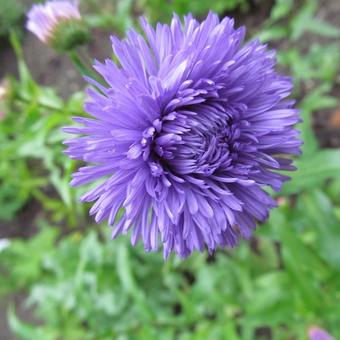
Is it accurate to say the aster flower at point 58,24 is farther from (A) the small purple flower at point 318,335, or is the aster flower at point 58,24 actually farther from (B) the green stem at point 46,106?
(A) the small purple flower at point 318,335

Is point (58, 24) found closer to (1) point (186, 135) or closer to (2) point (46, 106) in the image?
(2) point (46, 106)

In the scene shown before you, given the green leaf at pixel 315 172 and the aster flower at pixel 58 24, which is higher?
the aster flower at pixel 58 24

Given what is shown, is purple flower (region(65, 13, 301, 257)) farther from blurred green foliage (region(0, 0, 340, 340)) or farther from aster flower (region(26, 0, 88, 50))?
aster flower (region(26, 0, 88, 50))

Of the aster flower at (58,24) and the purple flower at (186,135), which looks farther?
the aster flower at (58,24)

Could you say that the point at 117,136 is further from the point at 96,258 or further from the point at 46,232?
the point at 46,232

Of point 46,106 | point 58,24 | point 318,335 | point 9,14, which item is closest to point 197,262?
point 318,335

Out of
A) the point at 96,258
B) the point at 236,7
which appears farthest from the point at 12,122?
the point at 236,7

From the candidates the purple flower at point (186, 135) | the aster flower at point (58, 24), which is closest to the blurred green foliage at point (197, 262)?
the aster flower at point (58, 24)
